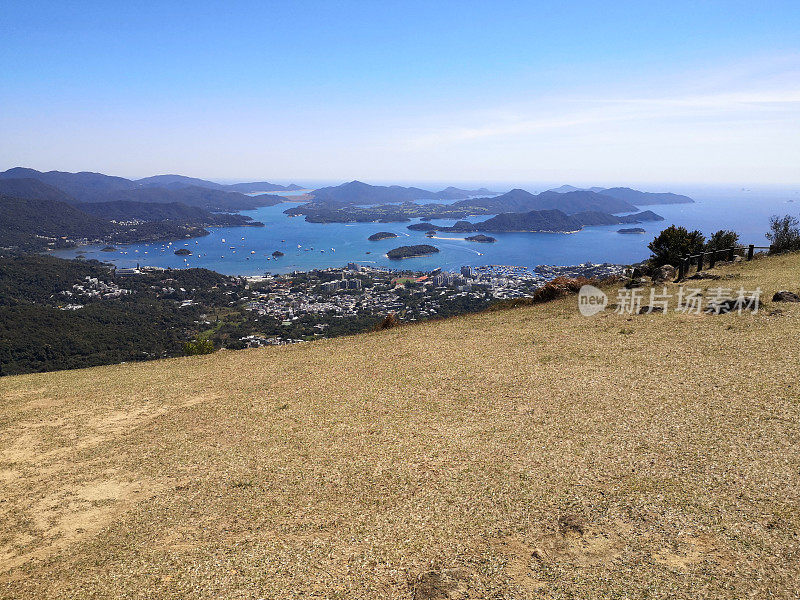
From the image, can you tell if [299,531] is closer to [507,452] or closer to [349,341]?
[507,452]

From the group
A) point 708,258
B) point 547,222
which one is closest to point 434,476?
point 708,258

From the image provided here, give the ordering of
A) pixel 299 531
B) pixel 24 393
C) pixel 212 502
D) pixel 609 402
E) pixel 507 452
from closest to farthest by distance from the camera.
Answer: pixel 299 531, pixel 212 502, pixel 507 452, pixel 609 402, pixel 24 393

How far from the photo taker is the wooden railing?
2280 cm

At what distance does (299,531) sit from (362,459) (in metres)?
2.38

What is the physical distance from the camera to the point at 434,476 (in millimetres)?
8859

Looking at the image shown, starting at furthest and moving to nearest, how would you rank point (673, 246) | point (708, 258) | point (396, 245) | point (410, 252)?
point (396, 245) < point (410, 252) < point (708, 258) < point (673, 246)

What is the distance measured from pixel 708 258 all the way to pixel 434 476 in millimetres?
26066

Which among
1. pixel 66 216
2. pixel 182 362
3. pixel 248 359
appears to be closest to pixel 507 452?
pixel 248 359

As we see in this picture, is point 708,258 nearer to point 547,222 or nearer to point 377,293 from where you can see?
point 377,293

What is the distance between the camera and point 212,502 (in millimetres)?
8672

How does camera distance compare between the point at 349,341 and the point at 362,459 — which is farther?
the point at 349,341

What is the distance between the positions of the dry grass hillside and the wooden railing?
23.8ft

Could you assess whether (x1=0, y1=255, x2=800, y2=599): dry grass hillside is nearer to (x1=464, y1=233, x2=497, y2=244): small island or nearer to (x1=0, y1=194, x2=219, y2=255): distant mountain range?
(x1=464, y1=233, x2=497, y2=244): small island

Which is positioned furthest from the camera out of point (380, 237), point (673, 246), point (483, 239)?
point (380, 237)
